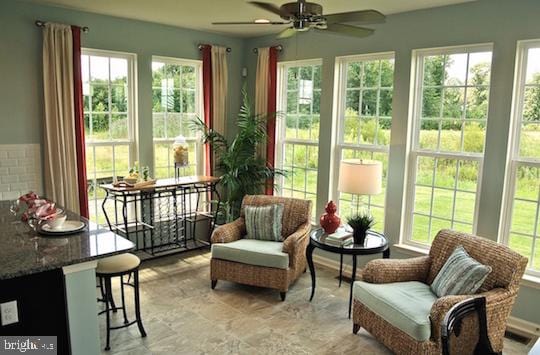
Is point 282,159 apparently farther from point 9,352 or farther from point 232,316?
point 9,352

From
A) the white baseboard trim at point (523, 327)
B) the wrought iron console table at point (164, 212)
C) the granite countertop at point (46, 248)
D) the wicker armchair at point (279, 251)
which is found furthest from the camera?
the wrought iron console table at point (164, 212)

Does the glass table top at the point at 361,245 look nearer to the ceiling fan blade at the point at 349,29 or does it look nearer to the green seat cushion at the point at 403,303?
the green seat cushion at the point at 403,303

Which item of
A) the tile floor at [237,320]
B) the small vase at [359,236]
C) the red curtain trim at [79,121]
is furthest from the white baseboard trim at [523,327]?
the red curtain trim at [79,121]

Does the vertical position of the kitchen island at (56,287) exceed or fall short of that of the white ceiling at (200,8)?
it falls short

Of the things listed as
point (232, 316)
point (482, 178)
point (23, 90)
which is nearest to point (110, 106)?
point (23, 90)

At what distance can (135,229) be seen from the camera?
15.8 ft

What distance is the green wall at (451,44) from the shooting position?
11.2 ft

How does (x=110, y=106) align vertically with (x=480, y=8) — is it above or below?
below

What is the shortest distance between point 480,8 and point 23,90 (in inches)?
164

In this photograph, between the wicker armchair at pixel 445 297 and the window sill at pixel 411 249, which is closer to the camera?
the wicker armchair at pixel 445 297

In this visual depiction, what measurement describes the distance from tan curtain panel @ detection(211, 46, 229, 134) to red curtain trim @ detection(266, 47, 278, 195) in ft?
2.00

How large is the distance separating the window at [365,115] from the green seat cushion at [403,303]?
1272 millimetres

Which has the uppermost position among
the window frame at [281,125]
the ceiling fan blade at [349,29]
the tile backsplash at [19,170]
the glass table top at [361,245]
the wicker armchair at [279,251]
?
the ceiling fan blade at [349,29]

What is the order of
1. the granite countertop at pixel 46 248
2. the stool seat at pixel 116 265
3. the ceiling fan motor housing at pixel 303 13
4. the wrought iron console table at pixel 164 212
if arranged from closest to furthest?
the granite countertop at pixel 46 248, the ceiling fan motor housing at pixel 303 13, the stool seat at pixel 116 265, the wrought iron console table at pixel 164 212
